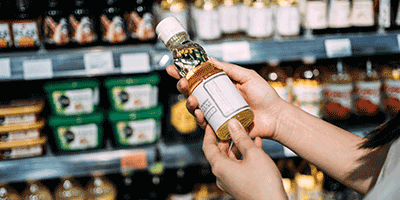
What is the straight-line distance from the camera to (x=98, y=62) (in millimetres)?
1100

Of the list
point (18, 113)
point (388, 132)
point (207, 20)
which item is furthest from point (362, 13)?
point (18, 113)

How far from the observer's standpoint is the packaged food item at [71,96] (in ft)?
4.03

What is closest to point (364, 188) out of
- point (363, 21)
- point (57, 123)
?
point (363, 21)

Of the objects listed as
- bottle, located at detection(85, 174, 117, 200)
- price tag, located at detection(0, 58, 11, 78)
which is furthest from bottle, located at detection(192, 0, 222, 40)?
bottle, located at detection(85, 174, 117, 200)

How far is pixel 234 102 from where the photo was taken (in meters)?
0.68

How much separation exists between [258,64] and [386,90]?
0.72 m

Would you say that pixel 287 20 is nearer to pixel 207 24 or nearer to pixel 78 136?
pixel 207 24

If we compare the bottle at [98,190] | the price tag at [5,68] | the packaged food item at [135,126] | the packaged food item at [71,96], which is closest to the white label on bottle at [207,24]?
the packaged food item at [135,126]

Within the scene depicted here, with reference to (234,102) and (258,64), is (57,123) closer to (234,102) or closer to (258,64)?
(234,102)

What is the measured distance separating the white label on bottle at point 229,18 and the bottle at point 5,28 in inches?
35.9

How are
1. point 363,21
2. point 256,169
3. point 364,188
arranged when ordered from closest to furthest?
point 256,169
point 364,188
point 363,21

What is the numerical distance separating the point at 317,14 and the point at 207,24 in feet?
1.77

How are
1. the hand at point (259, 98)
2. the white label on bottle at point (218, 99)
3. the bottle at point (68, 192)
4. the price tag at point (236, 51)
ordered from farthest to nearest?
the bottle at point (68, 192) → the price tag at point (236, 51) → the hand at point (259, 98) → the white label on bottle at point (218, 99)

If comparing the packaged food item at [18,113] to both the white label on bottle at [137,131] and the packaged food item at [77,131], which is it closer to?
the packaged food item at [77,131]
